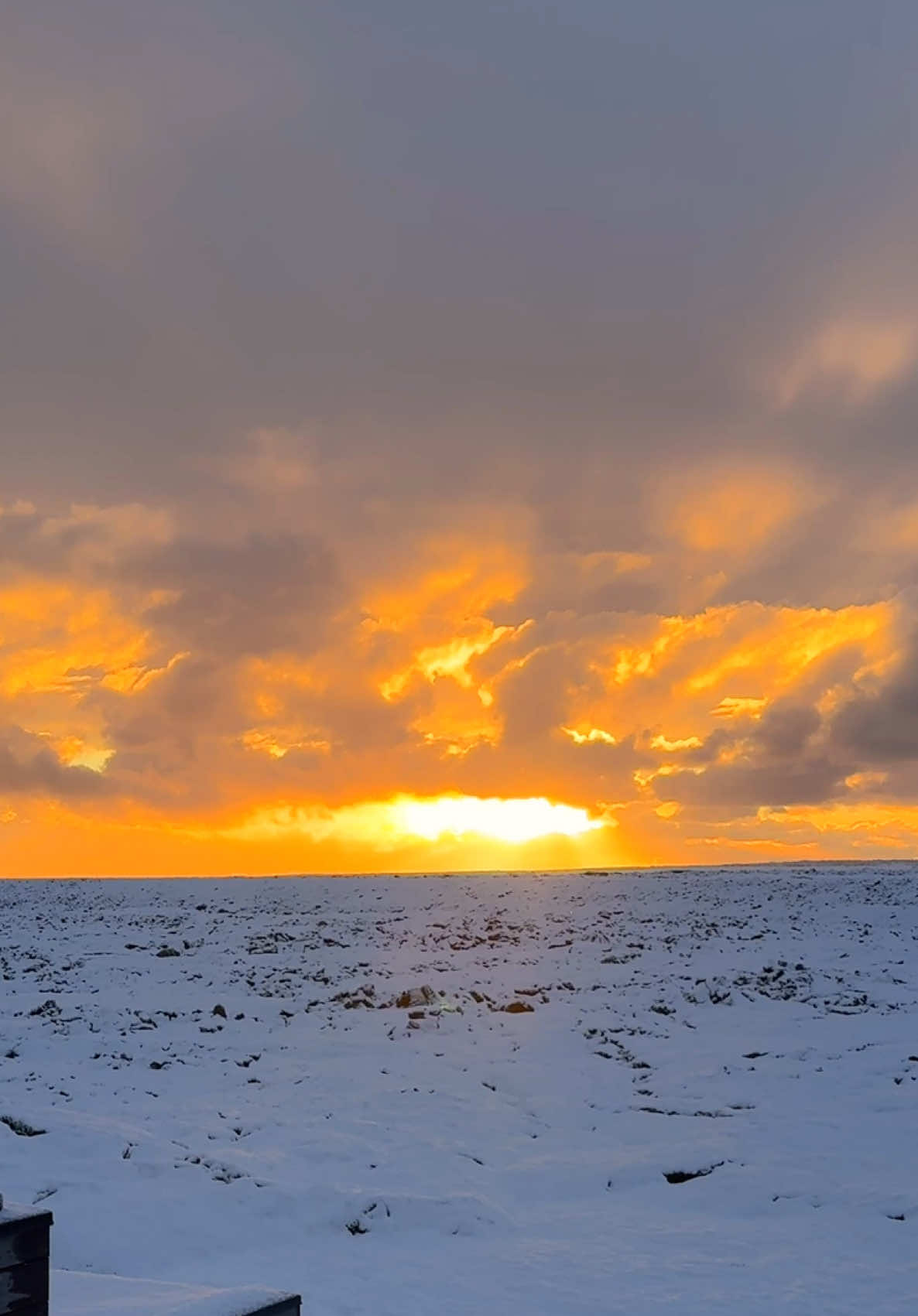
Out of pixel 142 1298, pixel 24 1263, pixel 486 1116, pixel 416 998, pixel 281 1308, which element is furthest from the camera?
pixel 416 998

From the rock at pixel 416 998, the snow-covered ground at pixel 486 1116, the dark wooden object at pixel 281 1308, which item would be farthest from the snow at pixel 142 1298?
the rock at pixel 416 998

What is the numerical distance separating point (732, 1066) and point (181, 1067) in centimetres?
817

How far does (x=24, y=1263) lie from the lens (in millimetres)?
5109

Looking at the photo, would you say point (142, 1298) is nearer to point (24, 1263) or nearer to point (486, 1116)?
point (24, 1263)

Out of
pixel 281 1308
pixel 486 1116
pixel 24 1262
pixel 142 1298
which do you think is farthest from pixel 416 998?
pixel 24 1262

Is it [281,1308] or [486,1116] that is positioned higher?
[281,1308]

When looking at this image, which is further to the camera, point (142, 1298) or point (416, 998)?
point (416, 998)

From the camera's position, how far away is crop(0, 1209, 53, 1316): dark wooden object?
503 cm

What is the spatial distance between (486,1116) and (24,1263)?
9813mm

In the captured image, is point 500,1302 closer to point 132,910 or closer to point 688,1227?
point 688,1227

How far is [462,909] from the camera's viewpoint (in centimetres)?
3462

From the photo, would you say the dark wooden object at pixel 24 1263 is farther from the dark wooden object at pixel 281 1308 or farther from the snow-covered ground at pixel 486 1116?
the snow-covered ground at pixel 486 1116

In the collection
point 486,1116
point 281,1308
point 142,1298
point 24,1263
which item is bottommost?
point 486,1116

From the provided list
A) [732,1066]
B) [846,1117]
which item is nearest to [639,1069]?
[732,1066]
